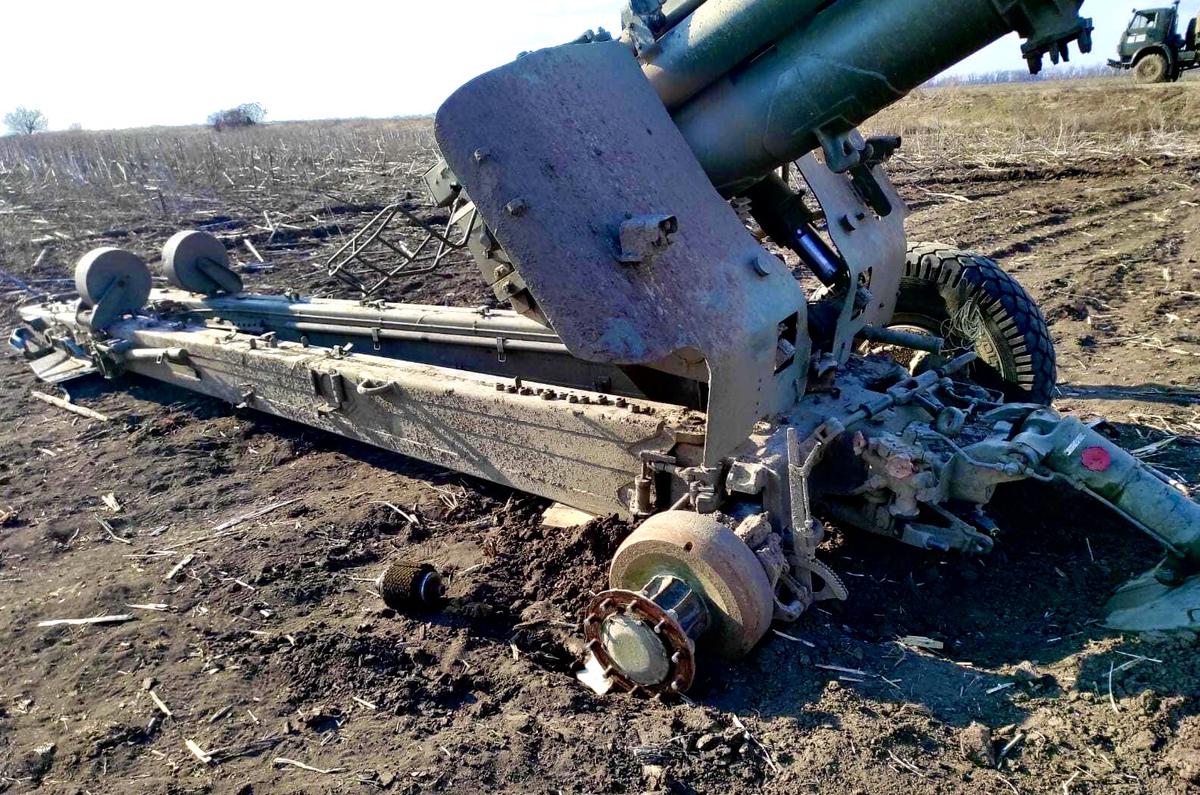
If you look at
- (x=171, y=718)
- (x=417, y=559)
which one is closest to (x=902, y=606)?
(x=417, y=559)

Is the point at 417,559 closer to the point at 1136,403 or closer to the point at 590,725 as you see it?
the point at 590,725

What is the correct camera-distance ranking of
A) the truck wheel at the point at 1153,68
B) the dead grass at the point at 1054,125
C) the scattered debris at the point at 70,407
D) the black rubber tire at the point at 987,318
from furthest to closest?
1. the truck wheel at the point at 1153,68
2. the dead grass at the point at 1054,125
3. the scattered debris at the point at 70,407
4. the black rubber tire at the point at 987,318

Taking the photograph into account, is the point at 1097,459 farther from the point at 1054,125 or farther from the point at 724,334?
the point at 1054,125

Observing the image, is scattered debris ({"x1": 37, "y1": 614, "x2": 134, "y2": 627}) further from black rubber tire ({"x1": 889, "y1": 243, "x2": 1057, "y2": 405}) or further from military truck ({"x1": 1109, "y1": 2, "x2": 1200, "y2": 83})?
military truck ({"x1": 1109, "y1": 2, "x2": 1200, "y2": 83})

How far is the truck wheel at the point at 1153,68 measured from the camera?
21.3m

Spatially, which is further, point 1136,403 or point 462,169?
point 1136,403

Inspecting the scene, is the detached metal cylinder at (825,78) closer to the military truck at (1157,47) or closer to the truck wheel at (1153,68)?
the military truck at (1157,47)

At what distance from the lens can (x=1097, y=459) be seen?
3088 millimetres

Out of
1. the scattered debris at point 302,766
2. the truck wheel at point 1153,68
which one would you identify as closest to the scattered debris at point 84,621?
the scattered debris at point 302,766

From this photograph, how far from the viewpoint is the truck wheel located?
21.3 metres

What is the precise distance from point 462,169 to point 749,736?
6.76ft

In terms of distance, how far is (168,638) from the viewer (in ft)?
11.4

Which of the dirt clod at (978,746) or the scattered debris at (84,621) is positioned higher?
the scattered debris at (84,621)

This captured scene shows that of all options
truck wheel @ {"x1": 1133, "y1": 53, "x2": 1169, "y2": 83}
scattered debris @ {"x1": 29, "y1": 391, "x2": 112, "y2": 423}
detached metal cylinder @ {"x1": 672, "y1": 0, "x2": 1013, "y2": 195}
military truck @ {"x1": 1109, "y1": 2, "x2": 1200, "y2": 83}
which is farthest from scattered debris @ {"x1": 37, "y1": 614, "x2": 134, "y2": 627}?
truck wheel @ {"x1": 1133, "y1": 53, "x2": 1169, "y2": 83}
